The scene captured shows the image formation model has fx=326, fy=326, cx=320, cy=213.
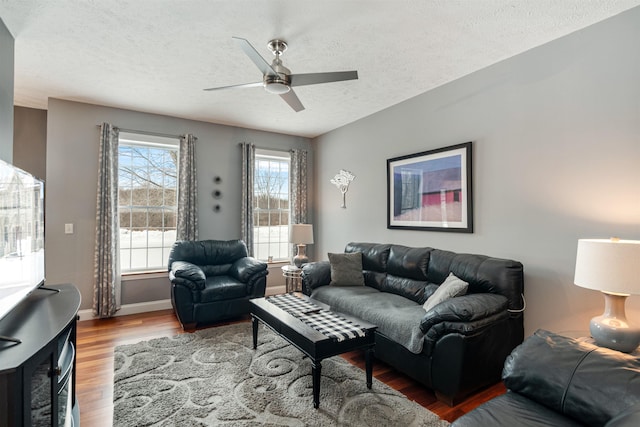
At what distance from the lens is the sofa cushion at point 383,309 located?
2607 mm

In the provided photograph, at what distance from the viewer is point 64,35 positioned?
266cm

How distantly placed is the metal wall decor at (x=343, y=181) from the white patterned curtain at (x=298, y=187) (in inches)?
28.8

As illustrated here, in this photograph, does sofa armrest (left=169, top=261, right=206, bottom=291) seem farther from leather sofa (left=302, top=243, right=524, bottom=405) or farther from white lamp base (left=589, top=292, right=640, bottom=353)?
white lamp base (left=589, top=292, right=640, bottom=353)

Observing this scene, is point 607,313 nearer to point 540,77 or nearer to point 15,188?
point 540,77

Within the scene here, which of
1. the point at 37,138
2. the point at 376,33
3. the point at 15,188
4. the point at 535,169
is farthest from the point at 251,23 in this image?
the point at 37,138

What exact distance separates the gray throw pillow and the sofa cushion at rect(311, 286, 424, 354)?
11 cm

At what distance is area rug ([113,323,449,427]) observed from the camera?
220cm

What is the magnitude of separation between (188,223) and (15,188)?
313cm

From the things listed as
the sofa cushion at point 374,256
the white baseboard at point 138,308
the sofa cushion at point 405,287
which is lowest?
the white baseboard at point 138,308

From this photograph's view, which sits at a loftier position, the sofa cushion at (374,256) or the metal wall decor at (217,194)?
the metal wall decor at (217,194)

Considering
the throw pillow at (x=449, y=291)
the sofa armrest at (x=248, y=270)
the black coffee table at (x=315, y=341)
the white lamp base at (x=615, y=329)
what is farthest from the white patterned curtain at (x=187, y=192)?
the white lamp base at (x=615, y=329)

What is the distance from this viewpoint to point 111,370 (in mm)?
2893

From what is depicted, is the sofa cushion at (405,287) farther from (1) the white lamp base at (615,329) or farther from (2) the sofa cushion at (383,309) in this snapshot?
(1) the white lamp base at (615,329)

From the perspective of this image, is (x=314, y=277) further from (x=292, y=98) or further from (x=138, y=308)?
(x=138, y=308)
